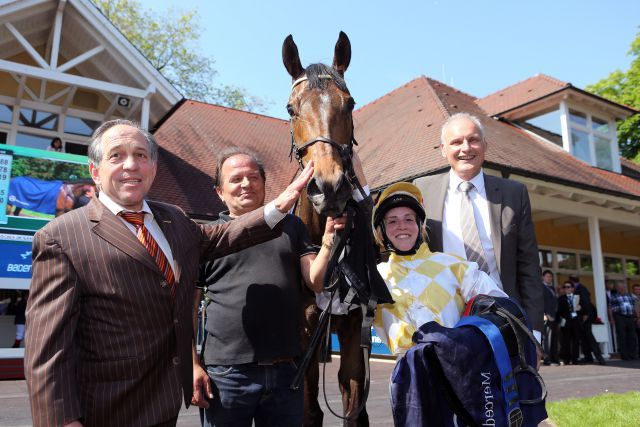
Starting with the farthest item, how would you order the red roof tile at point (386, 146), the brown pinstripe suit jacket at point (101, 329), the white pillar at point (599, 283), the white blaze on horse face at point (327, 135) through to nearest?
the white pillar at point (599, 283)
the red roof tile at point (386, 146)
the white blaze on horse face at point (327, 135)
the brown pinstripe suit jacket at point (101, 329)

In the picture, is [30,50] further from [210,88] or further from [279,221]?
[210,88]

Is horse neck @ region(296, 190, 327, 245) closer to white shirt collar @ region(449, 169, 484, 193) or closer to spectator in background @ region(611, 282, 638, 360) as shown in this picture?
white shirt collar @ region(449, 169, 484, 193)

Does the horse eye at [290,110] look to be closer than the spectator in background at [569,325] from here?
Yes

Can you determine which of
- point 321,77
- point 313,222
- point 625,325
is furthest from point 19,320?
point 625,325

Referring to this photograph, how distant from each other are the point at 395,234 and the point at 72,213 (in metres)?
1.62

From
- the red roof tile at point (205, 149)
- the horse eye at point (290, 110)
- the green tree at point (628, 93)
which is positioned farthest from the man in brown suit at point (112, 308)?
the green tree at point (628, 93)

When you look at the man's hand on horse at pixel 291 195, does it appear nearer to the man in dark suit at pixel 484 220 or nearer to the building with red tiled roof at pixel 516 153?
the man in dark suit at pixel 484 220

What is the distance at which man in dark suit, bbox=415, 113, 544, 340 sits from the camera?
298cm

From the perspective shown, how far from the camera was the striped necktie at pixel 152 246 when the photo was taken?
6.62 feet

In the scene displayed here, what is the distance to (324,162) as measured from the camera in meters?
2.49

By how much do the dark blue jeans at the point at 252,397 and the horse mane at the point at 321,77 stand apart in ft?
5.31

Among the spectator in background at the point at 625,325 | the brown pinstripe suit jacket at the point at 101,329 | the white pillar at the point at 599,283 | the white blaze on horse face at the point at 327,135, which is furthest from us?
the white pillar at the point at 599,283

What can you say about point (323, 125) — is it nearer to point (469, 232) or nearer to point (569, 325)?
point (469, 232)

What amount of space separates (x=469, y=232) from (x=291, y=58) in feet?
5.35
